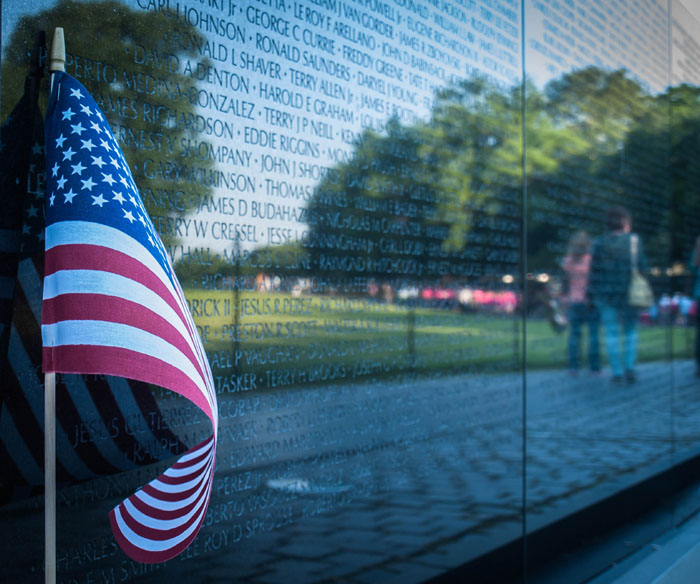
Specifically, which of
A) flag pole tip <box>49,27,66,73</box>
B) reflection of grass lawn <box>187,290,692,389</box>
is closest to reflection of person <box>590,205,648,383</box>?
reflection of grass lawn <box>187,290,692,389</box>

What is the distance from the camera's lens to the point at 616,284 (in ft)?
18.3

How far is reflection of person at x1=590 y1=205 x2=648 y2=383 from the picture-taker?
5.29 m

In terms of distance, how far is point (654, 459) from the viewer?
588 centimetres

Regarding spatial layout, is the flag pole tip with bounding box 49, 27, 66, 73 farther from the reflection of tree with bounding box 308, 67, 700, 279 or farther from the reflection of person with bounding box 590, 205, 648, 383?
the reflection of person with bounding box 590, 205, 648, 383

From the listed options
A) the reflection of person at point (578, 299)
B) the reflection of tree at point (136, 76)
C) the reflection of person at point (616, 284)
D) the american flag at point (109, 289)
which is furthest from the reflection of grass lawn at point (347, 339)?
the reflection of person at point (616, 284)

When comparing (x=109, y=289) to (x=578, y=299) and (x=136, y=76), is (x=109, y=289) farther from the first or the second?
(x=578, y=299)

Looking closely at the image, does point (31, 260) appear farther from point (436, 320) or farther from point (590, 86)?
point (590, 86)

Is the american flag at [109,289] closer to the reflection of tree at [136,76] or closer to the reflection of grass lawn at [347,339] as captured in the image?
the reflection of tree at [136,76]

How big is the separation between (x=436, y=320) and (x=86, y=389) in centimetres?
181

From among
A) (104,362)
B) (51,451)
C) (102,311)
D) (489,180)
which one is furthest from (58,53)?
(489,180)

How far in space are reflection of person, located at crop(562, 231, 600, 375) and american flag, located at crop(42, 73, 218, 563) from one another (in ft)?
10.8

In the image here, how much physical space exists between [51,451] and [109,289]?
39 cm

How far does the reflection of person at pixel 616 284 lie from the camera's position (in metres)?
5.29

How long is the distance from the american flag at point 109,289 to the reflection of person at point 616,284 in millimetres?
3706
